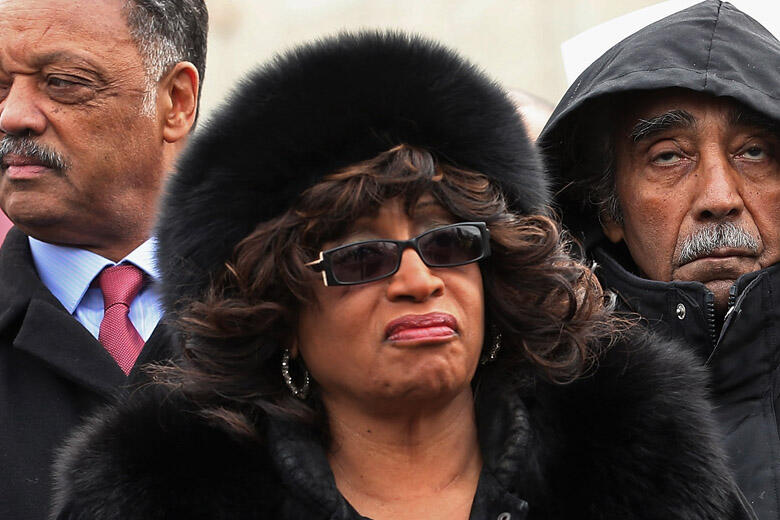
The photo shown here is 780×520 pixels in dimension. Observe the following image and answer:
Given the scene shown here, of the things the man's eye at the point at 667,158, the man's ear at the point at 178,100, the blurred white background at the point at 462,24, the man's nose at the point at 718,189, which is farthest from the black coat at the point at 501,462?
the blurred white background at the point at 462,24

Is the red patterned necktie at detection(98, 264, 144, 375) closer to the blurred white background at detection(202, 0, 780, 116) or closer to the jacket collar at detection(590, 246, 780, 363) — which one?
the jacket collar at detection(590, 246, 780, 363)

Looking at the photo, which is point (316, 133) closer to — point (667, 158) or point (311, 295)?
point (311, 295)

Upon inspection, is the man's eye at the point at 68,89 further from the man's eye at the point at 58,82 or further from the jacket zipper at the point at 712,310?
the jacket zipper at the point at 712,310

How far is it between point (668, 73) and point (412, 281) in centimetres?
114

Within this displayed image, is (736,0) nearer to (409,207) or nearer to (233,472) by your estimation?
(409,207)

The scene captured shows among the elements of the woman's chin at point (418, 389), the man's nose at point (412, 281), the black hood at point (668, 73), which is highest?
the black hood at point (668, 73)

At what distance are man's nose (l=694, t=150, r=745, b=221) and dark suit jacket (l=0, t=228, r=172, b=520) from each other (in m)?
1.36

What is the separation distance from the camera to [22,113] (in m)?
3.54

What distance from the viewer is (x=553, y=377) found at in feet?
8.75

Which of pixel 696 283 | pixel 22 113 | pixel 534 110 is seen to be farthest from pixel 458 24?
pixel 696 283

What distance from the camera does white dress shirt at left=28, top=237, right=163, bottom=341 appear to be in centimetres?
349

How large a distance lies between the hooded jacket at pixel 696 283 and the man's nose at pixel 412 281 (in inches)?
37.1

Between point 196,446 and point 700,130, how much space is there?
5.04ft

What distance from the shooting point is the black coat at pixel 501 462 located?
2496 mm
